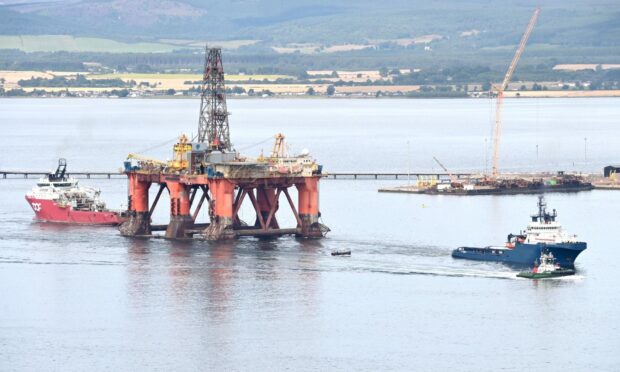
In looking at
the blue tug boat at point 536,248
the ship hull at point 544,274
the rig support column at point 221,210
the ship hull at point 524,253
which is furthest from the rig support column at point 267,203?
the ship hull at point 544,274

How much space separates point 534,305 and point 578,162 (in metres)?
84.2

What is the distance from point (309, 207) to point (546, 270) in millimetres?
15089

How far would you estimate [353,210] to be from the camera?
10238 cm

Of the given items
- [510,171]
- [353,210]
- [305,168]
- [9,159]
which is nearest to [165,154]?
[9,159]

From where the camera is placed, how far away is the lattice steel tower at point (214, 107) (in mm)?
87500

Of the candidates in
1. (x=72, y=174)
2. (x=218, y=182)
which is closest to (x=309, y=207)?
(x=218, y=182)

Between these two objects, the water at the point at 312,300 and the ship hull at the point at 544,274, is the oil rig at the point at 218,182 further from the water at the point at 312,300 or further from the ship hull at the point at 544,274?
the ship hull at the point at 544,274

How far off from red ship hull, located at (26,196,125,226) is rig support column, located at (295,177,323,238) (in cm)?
1110

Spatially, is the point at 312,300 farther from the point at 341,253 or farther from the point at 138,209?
the point at 138,209

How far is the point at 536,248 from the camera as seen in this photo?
77.1m

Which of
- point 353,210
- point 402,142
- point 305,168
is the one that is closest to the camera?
point 305,168

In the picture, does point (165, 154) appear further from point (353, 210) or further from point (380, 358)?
point (380, 358)

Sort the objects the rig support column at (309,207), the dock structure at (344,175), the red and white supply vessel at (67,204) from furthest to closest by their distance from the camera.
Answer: the dock structure at (344,175)
the red and white supply vessel at (67,204)
the rig support column at (309,207)

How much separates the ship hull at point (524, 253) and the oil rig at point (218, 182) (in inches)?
358
